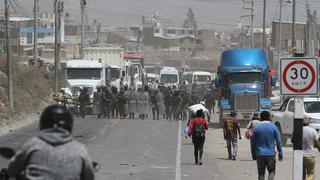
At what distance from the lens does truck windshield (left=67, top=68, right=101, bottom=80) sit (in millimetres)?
53094

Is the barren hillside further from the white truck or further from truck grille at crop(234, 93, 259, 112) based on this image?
truck grille at crop(234, 93, 259, 112)

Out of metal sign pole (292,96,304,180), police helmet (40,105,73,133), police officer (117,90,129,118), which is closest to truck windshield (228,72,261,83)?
police officer (117,90,129,118)

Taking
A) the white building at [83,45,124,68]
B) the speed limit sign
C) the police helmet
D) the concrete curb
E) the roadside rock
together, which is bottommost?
the concrete curb

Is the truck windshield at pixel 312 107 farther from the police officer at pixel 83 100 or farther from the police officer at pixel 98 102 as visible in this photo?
the police officer at pixel 83 100

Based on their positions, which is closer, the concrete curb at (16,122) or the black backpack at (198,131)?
the black backpack at (198,131)

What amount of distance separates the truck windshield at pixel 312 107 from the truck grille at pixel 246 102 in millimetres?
11440

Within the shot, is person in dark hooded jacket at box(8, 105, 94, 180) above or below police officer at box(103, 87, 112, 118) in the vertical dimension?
above

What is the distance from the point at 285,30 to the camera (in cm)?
14162

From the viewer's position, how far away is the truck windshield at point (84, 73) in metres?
53.1

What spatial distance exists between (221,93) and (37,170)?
37676 millimetres

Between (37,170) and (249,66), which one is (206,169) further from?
(249,66)

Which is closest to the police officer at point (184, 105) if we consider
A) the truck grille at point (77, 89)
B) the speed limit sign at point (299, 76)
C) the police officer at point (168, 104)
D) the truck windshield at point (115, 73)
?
the police officer at point (168, 104)

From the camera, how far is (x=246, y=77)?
43.0 m

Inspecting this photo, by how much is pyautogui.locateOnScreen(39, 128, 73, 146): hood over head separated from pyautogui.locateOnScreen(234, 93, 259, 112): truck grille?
119 ft
